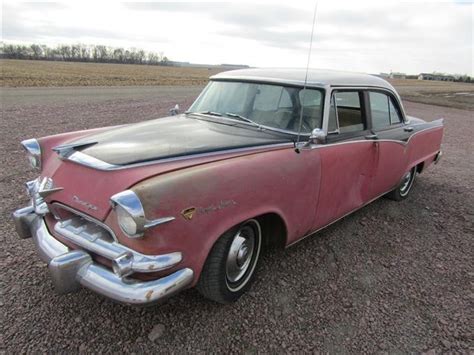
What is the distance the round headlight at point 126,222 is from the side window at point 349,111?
2131mm

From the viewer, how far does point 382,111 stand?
411 centimetres

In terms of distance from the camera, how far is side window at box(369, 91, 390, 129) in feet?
12.7

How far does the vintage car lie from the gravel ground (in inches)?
10.4

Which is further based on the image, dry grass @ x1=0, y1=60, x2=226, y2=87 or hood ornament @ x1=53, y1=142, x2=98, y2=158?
dry grass @ x1=0, y1=60, x2=226, y2=87

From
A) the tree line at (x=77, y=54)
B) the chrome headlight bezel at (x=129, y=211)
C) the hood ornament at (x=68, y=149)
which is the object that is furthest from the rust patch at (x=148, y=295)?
the tree line at (x=77, y=54)

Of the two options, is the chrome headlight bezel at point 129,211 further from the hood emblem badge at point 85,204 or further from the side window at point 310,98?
the side window at point 310,98

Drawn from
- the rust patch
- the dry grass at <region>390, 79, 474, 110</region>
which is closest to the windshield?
the rust patch

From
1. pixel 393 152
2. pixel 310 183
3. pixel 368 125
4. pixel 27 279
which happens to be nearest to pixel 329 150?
pixel 310 183

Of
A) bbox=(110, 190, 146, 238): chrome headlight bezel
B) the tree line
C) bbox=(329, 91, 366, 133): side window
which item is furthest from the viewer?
the tree line

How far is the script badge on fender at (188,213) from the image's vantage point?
207 cm

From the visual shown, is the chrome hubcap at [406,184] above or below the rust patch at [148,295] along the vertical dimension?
below

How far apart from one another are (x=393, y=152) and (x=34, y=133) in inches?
269

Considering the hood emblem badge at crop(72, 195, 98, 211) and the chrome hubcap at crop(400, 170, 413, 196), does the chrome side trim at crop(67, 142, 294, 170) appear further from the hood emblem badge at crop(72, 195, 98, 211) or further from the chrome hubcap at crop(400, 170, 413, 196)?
the chrome hubcap at crop(400, 170, 413, 196)

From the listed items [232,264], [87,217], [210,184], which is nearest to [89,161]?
[87,217]
